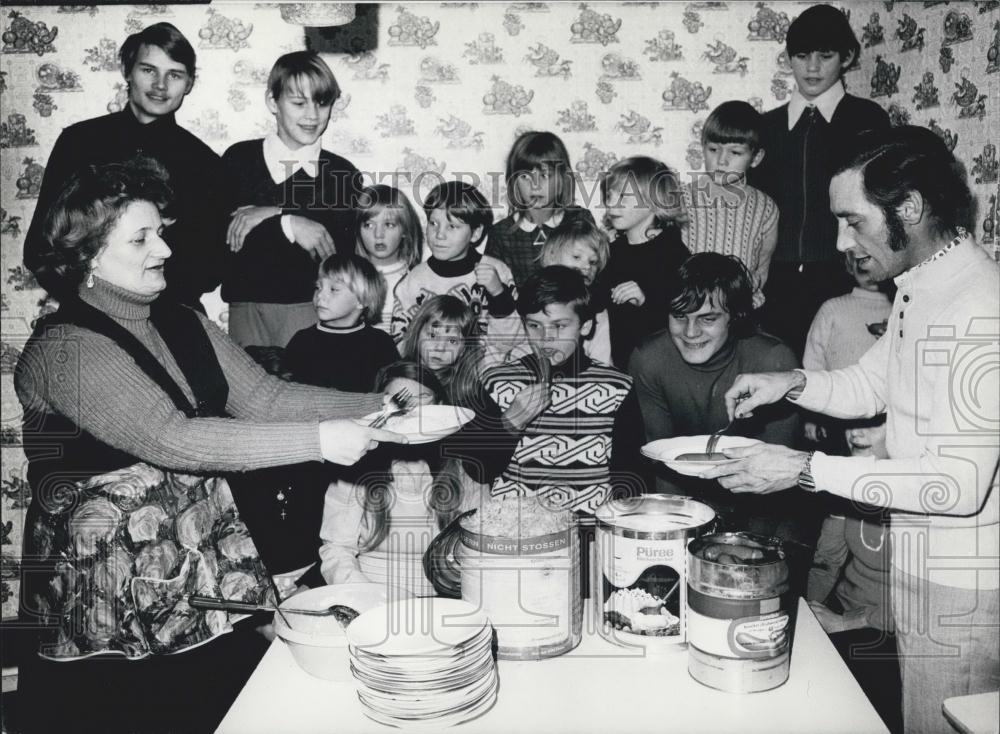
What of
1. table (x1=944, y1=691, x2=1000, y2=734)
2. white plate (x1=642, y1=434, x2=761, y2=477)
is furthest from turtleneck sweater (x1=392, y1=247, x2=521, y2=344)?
table (x1=944, y1=691, x2=1000, y2=734)

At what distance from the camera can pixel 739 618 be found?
1.45 metres

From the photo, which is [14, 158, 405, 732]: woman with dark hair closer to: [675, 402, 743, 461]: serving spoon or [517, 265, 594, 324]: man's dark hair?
[517, 265, 594, 324]: man's dark hair

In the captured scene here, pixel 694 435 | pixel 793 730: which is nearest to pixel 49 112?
pixel 694 435

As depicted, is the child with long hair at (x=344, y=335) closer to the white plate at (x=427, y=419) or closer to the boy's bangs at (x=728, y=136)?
the white plate at (x=427, y=419)

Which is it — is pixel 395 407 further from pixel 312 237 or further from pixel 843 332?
pixel 843 332

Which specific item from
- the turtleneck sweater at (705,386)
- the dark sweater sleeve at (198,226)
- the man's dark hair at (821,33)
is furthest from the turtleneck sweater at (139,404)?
the man's dark hair at (821,33)

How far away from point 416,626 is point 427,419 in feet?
2.45

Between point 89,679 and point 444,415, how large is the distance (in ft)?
3.53

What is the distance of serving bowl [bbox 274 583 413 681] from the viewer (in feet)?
5.07

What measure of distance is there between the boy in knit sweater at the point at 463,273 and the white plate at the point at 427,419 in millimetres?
188

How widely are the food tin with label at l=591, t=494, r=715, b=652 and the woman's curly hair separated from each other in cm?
139

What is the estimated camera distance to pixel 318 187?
2252 millimetres

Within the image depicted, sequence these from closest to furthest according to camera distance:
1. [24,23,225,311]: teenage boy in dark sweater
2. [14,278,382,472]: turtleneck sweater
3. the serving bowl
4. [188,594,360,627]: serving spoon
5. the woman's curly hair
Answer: the serving bowl
[188,594,360,627]: serving spoon
[14,278,382,472]: turtleneck sweater
the woman's curly hair
[24,23,225,311]: teenage boy in dark sweater

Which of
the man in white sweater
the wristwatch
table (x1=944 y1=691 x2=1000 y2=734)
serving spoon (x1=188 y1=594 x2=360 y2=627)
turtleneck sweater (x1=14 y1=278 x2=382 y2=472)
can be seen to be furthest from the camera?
turtleneck sweater (x1=14 y1=278 x2=382 y2=472)
